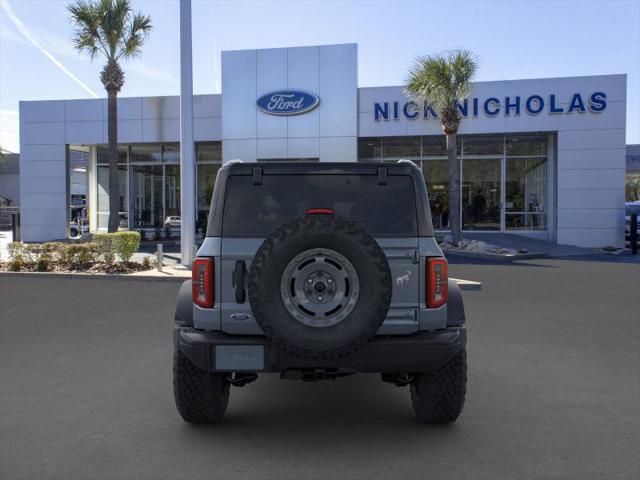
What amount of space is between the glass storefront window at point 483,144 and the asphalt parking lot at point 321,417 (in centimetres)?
1921

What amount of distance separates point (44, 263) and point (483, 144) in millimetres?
18558

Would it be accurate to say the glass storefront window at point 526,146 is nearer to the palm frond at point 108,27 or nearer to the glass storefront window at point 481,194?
the glass storefront window at point 481,194

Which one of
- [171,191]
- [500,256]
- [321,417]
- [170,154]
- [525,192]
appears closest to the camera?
[321,417]

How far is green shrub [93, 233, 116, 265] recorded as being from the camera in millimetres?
15367

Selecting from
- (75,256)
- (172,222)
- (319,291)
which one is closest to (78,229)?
(172,222)

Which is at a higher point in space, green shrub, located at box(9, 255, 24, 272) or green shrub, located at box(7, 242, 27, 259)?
green shrub, located at box(7, 242, 27, 259)

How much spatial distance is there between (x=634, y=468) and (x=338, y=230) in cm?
226

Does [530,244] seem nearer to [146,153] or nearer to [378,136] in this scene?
[378,136]

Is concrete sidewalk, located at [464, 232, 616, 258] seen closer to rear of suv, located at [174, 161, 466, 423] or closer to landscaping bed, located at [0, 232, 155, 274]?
landscaping bed, located at [0, 232, 155, 274]

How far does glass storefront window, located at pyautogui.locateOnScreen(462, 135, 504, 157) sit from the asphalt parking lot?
19.2 meters

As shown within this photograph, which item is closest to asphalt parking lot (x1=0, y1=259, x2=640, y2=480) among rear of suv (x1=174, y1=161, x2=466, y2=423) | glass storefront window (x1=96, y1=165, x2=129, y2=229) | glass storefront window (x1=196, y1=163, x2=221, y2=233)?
rear of suv (x1=174, y1=161, x2=466, y2=423)

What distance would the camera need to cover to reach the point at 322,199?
432 centimetres

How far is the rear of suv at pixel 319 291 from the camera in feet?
12.0

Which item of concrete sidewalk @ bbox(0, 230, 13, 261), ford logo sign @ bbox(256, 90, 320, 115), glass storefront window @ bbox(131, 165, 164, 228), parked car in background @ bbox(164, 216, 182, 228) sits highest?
ford logo sign @ bbox(256, 90, 320, 115)
